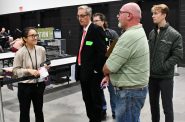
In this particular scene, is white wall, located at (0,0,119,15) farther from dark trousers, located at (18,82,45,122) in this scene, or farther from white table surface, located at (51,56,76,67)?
dark trousers, located at (18,82,45,122)

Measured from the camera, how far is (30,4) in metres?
13.9

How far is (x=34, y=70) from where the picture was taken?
3.24 meters

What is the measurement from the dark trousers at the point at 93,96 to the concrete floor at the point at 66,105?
1.53 feet

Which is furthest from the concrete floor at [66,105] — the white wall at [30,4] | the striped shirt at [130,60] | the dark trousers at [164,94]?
the white wall at [30,4]

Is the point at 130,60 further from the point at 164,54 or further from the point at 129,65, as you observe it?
the point at 164,54

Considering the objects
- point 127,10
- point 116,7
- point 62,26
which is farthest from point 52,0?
point 127,10

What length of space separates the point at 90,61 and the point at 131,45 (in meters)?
1.27

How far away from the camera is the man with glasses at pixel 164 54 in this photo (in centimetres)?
311

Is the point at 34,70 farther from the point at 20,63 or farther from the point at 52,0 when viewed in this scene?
the point at 52,0

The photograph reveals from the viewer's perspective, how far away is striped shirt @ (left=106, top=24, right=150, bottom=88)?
2.29 m

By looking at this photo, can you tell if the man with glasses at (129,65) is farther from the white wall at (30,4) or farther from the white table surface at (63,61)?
the white wall at (30,4)

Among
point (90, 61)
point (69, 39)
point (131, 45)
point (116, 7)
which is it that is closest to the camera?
point (131, 45)

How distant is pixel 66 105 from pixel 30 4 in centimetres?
980

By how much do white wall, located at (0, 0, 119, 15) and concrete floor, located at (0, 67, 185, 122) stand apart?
18.2ft
